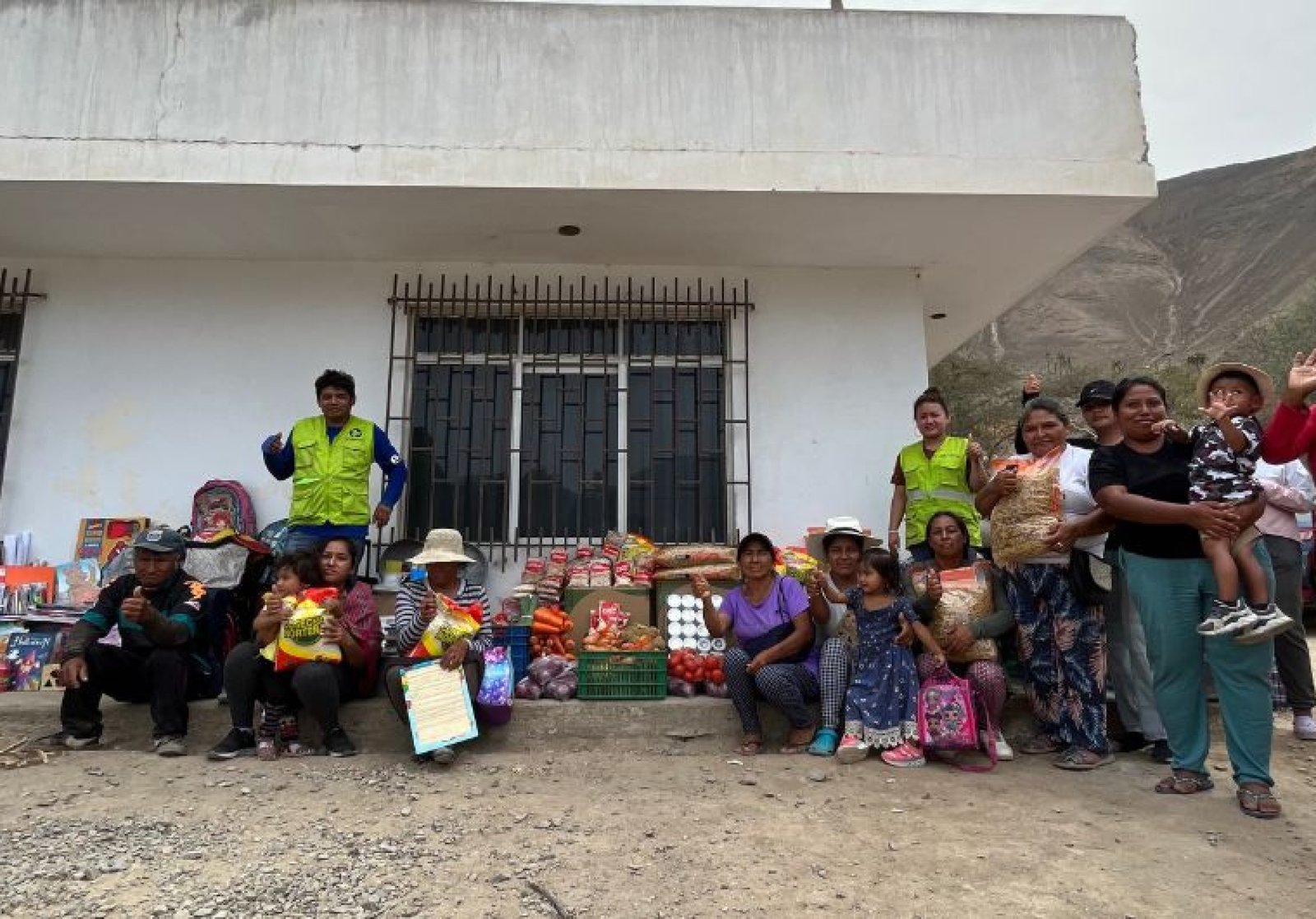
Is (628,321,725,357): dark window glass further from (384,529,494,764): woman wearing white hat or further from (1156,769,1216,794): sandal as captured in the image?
(1156,769,1216,794): sandal

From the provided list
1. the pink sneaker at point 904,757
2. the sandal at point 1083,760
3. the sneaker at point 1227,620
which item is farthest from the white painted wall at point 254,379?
the sneaker at point 1227,620

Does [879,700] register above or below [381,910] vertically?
above

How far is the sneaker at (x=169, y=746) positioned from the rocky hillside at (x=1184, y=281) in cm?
3710

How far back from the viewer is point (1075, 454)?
3.92 metres

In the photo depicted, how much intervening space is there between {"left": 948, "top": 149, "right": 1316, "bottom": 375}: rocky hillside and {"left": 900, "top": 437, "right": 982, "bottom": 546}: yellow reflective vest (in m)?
34.3

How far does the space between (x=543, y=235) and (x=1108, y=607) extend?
13.4 ft

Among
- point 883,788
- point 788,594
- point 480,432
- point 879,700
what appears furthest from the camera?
point 480,432

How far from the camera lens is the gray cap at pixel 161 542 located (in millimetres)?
3992

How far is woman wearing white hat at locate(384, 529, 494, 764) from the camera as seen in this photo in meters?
3.77

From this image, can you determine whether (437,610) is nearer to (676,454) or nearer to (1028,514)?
(676,454)

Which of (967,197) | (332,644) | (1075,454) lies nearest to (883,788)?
(1075,454)

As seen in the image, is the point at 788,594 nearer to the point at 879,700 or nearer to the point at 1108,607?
the point at 879,700

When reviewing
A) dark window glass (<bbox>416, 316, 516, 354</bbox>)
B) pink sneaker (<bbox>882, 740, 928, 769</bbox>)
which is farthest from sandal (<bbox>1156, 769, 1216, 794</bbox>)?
dark window glass (<bbox>416, 316, 516, 354</bbox>)

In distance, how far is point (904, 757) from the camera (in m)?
3.66
